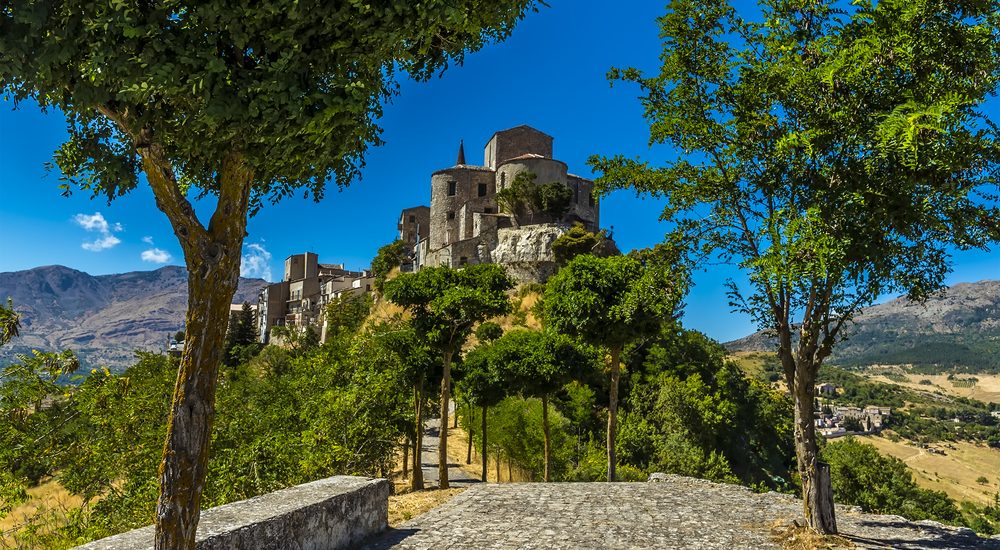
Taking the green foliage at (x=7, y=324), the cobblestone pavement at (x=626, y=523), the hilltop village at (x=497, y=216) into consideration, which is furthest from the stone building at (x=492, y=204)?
the green foliage at (x=7, y=324)

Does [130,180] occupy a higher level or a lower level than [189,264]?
higher

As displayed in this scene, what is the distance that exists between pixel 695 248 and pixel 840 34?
3.52 metres

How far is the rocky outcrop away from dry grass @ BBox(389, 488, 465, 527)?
42415 mm

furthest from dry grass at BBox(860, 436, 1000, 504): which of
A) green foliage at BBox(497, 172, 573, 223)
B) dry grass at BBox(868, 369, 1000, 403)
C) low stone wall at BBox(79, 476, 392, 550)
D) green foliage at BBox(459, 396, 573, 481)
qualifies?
low stone wall at BBox(79, 476, 392, 550)

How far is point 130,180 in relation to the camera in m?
4.75

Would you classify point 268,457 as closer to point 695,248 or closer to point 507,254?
point 695,248

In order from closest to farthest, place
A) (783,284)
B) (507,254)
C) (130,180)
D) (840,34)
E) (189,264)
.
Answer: (189,264) < (130,180) < (783,284) < (840,34) < (507,254)

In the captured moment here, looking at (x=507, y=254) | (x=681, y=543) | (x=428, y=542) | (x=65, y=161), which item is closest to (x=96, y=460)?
(x=428, y=542)

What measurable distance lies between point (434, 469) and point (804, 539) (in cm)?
1783

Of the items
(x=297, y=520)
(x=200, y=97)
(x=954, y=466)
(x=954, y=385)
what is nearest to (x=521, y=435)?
(x=297, y=520)

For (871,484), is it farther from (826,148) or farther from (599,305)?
(826,148)

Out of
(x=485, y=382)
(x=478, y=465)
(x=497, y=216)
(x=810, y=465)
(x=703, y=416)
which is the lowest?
(x=478, y=465)

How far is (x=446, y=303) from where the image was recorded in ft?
48.7

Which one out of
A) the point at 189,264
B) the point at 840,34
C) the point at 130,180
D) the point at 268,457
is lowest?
the point at 268,457
